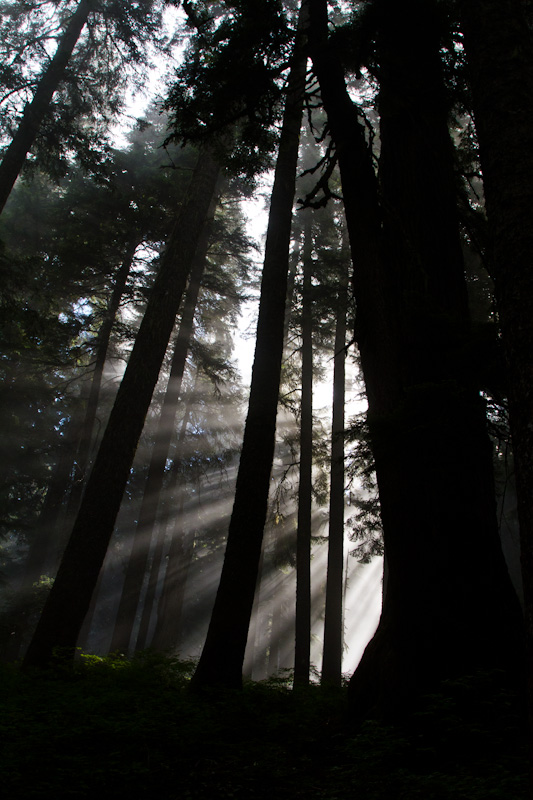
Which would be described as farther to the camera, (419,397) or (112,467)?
(112,467)

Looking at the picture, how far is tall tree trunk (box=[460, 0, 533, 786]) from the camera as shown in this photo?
216 centimetres

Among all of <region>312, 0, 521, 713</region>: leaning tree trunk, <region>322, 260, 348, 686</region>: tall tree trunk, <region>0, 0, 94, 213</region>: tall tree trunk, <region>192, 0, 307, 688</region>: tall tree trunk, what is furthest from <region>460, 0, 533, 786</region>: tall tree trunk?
<region>322, 260, 348, 686</region>: tall tree trunk

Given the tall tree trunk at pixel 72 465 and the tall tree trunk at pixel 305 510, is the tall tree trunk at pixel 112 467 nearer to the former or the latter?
the tall tree trunk at pixel 72 465

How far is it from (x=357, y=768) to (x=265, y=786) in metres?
0.62

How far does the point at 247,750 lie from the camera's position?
12.2 feet

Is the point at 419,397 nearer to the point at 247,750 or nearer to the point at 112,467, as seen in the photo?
the point at 247,750

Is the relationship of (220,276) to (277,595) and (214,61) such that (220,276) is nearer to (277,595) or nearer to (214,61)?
(214,61)

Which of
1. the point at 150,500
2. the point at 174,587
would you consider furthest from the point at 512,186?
the point at 174,587

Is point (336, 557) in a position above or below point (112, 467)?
above

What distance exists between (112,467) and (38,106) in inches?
367

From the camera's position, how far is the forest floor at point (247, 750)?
8.67ft

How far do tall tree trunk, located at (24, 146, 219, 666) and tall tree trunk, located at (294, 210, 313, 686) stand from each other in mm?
6785

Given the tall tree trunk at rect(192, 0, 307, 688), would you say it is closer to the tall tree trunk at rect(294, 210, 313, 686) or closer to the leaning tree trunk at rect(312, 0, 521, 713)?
the leaning tree trunk at rect(312, 0, 521, 713)

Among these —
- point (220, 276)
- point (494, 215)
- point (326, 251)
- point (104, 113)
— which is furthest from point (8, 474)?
point (494, 215)
